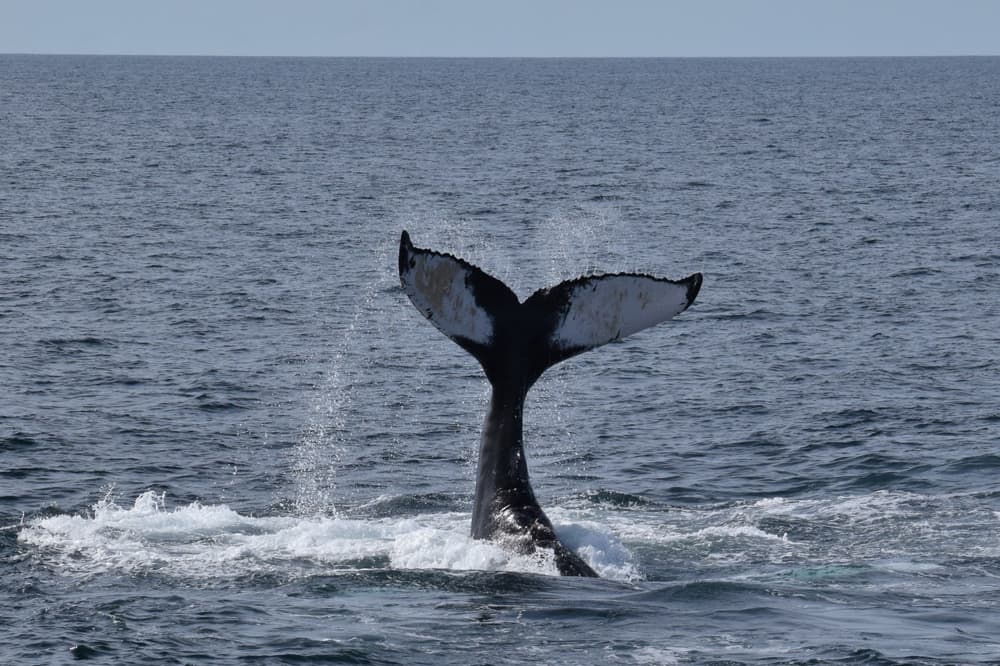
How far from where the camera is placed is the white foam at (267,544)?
14219 millimetres

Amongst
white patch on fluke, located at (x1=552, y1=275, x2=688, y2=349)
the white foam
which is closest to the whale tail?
white patch on fluke, located at (x1=552, y1=275, x2=688, y2=349)

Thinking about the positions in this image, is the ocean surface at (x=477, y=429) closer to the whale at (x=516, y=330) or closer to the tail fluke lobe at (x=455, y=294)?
the whale at (x=516, y=330)

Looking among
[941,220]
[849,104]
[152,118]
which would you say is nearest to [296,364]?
[941,220]

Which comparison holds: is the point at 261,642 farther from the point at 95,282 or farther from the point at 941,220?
the point at 941,220

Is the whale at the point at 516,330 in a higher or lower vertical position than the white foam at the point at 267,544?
higher

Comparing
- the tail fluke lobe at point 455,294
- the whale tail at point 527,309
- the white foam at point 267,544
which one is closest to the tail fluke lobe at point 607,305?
the whale tail at point 527,309

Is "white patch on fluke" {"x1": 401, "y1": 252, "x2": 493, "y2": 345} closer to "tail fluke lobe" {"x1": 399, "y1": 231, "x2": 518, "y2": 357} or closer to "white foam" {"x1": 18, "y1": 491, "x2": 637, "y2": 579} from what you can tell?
"tail fluke lobe" {"x1": 399, "y1": 231, "x2": 518, "y2": 357}

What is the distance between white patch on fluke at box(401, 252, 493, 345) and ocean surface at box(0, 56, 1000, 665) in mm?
1966

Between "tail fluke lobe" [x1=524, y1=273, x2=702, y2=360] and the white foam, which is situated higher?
"tail fluke lobe" [x1=524, y1=273, x2=702, y2=360]

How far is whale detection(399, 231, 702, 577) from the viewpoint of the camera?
12.6 metres

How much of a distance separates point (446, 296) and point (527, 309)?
0.92m

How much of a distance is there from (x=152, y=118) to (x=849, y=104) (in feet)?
177

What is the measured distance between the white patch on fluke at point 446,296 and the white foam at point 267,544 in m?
1.83

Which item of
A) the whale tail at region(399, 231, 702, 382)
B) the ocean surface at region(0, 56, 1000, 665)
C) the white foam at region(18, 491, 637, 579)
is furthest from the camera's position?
the white foam at region(18, 491, 637, 579)
